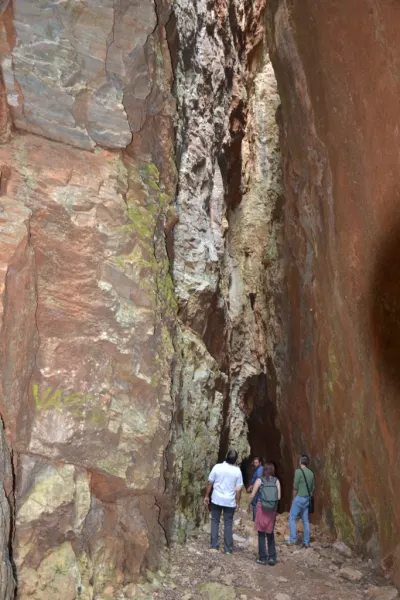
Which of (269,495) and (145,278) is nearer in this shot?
(145,278)

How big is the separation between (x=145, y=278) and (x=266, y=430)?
14.9 meters

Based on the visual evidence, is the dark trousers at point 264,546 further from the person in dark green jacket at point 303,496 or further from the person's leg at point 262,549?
the person in dark green jacket at point 303,496

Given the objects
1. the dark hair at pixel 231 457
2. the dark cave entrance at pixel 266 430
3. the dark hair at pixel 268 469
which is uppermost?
the dark cave entrance at pixel 266 430

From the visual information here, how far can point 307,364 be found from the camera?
1376 centimetres

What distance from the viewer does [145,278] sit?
765cm

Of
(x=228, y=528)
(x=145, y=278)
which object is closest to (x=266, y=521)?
(x=228, y=528)

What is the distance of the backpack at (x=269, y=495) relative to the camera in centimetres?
855

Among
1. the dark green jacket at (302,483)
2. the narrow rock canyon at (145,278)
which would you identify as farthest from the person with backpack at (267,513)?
the dark green jacket at (302,483)

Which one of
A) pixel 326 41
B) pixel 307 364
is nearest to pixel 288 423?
pixel 307 364

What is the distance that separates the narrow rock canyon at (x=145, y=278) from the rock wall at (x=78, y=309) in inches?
0.8

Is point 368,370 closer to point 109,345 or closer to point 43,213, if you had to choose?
point 109,345

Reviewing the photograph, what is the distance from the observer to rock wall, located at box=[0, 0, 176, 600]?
6395 millimetres

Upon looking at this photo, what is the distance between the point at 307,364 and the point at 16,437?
8537 mm

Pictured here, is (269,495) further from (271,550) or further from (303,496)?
(303,496)
